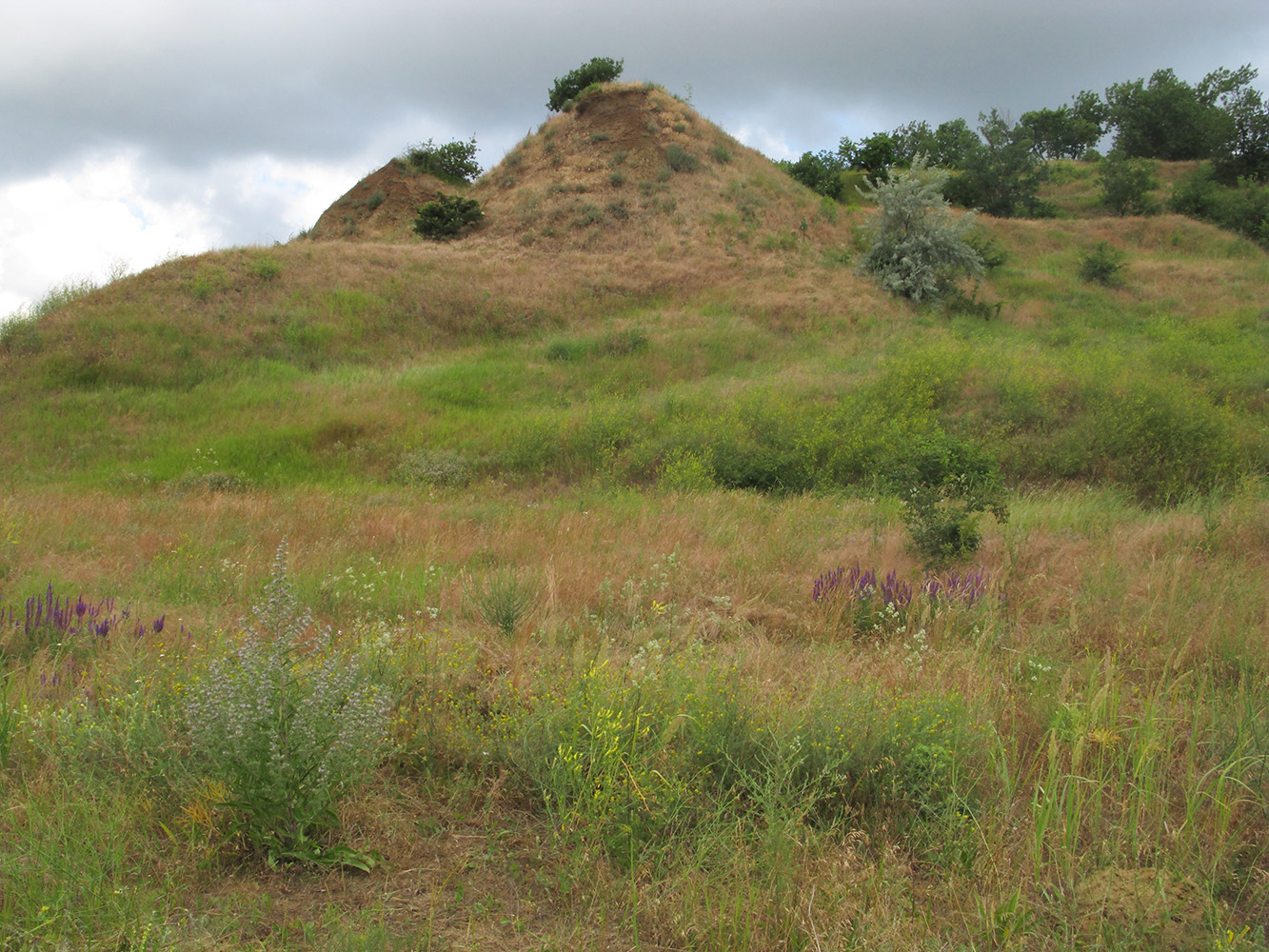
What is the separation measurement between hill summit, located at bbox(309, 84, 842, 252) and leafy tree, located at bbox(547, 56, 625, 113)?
783 centimetres

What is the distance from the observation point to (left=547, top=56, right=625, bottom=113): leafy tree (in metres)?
42.6

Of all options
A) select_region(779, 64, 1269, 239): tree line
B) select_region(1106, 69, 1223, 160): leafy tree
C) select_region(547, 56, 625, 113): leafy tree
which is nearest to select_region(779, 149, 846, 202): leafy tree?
select_region(779, 64, 1269, 239): tree line

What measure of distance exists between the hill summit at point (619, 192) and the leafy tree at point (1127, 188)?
19.1 metres

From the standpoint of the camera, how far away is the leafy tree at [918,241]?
25203 mm

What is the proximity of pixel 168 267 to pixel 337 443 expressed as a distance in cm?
1105

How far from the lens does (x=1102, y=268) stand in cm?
2906

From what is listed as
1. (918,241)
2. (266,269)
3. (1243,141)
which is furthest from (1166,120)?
(266,269)

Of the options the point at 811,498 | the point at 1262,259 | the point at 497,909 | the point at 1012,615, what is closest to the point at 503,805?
the point at 497,909

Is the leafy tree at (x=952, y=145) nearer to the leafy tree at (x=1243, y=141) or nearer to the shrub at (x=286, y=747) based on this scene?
the leafy tree at (x=1243, y=141)

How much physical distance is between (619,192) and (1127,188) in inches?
1125

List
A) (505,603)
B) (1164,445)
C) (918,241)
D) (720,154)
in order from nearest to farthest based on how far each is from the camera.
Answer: (505,603) → (1164,445) → (918,241) → (720,154)

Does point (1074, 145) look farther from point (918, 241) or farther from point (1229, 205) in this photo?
point (918, 241)

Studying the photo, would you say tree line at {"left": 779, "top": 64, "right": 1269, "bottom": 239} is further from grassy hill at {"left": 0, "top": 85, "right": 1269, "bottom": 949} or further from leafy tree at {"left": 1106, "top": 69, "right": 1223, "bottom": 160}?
grassy hill at {"left": 0, "top": 85, "right": 1269, "bottom": 949}

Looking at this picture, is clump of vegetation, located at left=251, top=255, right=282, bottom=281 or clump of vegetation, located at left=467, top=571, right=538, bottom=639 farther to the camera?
clump of vegetation, located at left=251, top=255, right=282, bottom=281
